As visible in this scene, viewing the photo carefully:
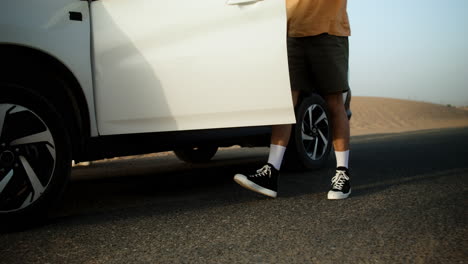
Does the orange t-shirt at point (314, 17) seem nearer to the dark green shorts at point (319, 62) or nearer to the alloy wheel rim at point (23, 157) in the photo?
the dark green shorts at point (319, 62)

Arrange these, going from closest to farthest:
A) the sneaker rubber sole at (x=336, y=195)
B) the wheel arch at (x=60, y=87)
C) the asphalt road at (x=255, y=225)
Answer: the asphalt road at (x=255, y=225)
the wheel arch at (x=60, y=87)
the sneaker rubber sole at (x=336, y=195)

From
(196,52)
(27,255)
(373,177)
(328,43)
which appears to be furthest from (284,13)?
(27,255)

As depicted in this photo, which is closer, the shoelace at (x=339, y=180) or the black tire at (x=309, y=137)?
the shoelace at (x=339, y=180)

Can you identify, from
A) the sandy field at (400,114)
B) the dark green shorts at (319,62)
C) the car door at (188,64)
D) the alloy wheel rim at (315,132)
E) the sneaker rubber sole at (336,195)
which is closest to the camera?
the car door at (188,64)

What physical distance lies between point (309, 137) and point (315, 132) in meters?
0.11

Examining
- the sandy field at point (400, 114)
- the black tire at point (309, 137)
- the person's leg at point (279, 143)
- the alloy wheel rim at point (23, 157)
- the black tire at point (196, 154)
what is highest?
the alloy wheel rim at point (23, 157)

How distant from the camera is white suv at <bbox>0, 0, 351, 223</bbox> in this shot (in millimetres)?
2729

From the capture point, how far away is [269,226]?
2727 millimetres

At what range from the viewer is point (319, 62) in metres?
3.57

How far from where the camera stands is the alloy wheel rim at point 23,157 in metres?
2.63

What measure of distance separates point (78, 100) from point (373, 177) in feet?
8.97

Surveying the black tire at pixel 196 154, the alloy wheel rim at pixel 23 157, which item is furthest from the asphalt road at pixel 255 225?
the black tire at pixel 196 154

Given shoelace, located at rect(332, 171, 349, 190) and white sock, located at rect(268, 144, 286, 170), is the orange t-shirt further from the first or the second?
shoelace, located at rect(332, 171, 349, 190)

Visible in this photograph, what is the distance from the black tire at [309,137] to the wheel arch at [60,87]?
2418 mm
